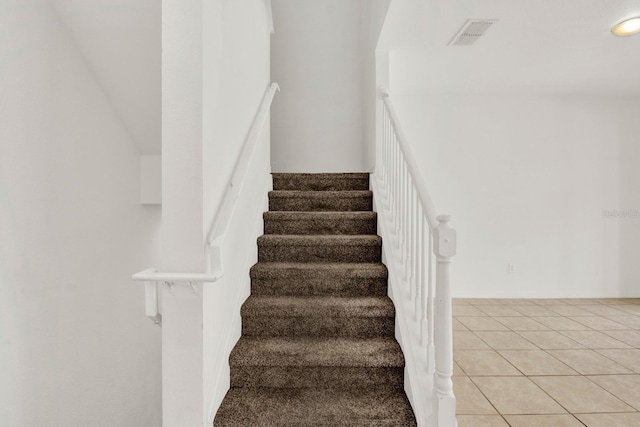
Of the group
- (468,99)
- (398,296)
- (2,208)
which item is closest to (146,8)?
(2,208)

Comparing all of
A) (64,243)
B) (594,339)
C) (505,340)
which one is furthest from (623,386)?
(64,243)

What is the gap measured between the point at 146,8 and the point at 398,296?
2.09 meters

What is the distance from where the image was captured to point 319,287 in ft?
6.62

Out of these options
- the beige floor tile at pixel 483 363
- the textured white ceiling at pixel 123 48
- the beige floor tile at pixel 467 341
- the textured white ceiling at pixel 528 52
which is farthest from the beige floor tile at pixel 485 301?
the textured white ceiling at pixel 123 48

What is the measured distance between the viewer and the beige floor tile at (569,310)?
3.40m

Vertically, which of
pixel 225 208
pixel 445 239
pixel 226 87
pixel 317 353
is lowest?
pixel 317 353

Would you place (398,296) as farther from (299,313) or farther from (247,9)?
(247,9)

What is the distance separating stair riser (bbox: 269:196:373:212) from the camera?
2.71m

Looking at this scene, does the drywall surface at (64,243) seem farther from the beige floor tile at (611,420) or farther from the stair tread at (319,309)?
the beige floor tile at (611,420)

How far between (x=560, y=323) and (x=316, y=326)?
2.75 m

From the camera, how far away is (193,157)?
130 centimetres

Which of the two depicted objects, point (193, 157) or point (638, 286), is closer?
point (193, 157)

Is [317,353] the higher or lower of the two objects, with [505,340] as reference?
higher

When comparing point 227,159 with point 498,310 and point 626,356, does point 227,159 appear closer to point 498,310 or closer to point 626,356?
point 626,356
